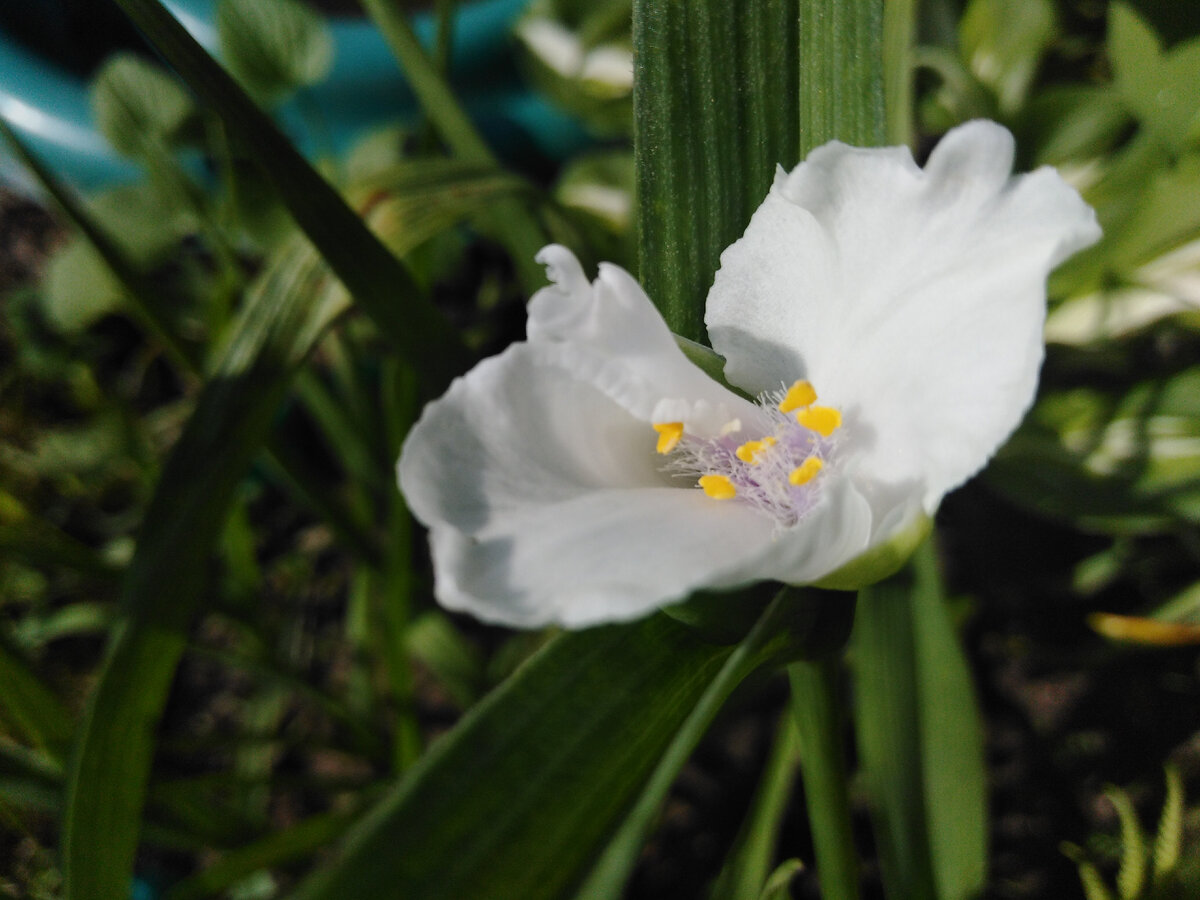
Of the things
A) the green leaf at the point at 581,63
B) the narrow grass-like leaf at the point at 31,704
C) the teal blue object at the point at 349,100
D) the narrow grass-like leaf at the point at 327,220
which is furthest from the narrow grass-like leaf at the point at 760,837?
the teal blue object at the point at 349,100

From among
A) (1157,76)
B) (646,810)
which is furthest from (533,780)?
(1157,76)

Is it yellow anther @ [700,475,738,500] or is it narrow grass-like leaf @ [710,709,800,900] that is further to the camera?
narrow grass-like leaf @ [710,709,800,900]

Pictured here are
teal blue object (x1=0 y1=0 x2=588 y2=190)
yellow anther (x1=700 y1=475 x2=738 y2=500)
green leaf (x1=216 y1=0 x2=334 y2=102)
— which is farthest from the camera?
teal blue object (x1=0 y1=0 x2=588 y2=190)

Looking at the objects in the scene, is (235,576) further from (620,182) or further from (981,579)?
(981,579)

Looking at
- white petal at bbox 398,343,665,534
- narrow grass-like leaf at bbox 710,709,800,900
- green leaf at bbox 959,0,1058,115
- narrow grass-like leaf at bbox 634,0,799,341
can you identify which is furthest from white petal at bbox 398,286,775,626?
green leaf at bbox 959,0,1058,115

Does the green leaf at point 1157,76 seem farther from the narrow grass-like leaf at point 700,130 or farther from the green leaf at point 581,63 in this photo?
the green leaf at point 581,63

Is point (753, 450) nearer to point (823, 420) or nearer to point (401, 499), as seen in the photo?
point (823, 420)

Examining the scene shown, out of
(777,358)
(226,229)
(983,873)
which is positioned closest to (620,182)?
(226,229)

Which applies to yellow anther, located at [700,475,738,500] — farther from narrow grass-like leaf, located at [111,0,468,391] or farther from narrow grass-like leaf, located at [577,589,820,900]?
narrow grass-like leaf, located at [111,0,468,391]
